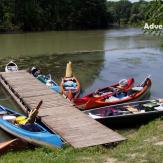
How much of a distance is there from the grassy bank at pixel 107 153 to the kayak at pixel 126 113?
2374 mm

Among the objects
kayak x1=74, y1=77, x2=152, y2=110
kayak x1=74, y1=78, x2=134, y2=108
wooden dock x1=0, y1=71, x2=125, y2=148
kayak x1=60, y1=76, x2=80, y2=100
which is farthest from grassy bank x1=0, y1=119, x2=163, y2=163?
kayak x1=60, y1=76, x2=80, y2=100

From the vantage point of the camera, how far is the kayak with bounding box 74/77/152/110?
55.4 ft

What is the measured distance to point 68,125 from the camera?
45.5ft

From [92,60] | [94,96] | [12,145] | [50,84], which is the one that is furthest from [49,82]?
[92,60]

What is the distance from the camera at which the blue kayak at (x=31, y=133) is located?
1235 centimetres

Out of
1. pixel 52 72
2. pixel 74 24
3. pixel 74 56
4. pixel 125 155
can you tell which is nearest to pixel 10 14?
pixel 74 24

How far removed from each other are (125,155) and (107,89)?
9989 mm

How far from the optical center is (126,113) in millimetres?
15500

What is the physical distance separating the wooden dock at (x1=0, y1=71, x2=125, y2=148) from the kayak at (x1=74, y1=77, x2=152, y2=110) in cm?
71

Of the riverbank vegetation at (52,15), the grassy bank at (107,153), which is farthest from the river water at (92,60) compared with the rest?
the riverbank vegetation at (52,15)

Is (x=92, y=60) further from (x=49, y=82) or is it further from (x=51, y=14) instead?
(x=51, y=14)

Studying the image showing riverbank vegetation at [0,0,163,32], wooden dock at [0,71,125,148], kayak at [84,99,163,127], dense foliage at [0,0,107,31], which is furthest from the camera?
dense foliage at [0,0,107,31]

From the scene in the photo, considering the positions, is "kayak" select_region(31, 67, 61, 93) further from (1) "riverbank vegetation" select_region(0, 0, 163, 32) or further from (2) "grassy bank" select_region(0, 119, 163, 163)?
(1) "riverbank vegetation" select_region(0, 0, 163, 32)

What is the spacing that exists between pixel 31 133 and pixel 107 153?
2943 mm
